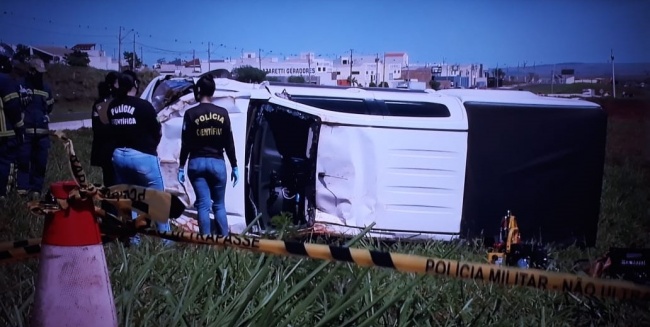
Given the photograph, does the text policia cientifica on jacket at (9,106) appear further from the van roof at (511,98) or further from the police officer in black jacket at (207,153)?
the van roof at (511,98)

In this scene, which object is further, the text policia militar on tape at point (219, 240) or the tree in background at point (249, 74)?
the tree in background at point (249, 74)

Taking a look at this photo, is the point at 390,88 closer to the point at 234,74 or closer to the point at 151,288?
the point at 234,74

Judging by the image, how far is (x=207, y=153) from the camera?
2.13 m

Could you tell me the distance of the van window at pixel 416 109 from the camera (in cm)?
215

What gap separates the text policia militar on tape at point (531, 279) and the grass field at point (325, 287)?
0.30 meters

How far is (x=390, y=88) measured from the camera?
7.38ft

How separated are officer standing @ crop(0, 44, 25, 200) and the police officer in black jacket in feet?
1.71

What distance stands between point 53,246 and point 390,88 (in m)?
1.28

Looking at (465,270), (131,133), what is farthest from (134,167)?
(465,270)

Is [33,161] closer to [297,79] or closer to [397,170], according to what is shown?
[297,79]

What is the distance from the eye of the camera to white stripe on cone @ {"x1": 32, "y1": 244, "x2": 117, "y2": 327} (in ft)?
4.66

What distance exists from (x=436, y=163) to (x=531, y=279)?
669mm

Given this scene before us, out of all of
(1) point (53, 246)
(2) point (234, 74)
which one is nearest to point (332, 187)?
(2) point (234, 74)

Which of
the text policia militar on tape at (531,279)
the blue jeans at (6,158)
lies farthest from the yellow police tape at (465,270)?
the blue jeans at (6,158)
